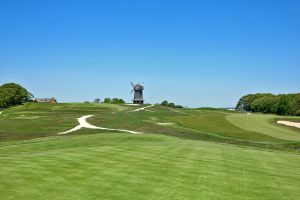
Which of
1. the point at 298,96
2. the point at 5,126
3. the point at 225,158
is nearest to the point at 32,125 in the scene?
the point at 5,126

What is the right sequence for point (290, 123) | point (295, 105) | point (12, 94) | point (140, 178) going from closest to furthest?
point (140, 178) < point (290, 123) < point (295, 105) < point (12, 94)

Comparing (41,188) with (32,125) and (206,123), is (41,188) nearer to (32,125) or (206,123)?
(32,125)

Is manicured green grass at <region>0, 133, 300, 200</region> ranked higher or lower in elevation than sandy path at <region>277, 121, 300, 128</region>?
lower

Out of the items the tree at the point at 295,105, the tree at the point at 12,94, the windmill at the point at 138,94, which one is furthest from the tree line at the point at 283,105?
the tree at the point at 12,94

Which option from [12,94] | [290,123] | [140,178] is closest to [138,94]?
[12,94]

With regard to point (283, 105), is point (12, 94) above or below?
above

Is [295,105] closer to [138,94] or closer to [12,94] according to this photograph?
[138,94]

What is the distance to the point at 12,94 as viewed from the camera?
7205 inches

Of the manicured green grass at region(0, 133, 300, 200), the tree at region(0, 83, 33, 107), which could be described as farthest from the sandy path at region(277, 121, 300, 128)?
the tree at region(0, 83, 33, 107)

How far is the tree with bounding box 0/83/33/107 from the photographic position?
17598 cm

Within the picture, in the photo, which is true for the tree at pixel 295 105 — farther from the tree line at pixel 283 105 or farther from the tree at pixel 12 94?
the tree at pixel 12 94

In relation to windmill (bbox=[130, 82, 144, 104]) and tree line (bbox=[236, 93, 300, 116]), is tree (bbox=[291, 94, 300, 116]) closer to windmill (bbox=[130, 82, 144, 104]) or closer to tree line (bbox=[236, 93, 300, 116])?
tree line (bbox=[236, 93, 300, 116])

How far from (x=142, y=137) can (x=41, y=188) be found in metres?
30.9

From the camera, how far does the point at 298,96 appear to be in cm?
14950
